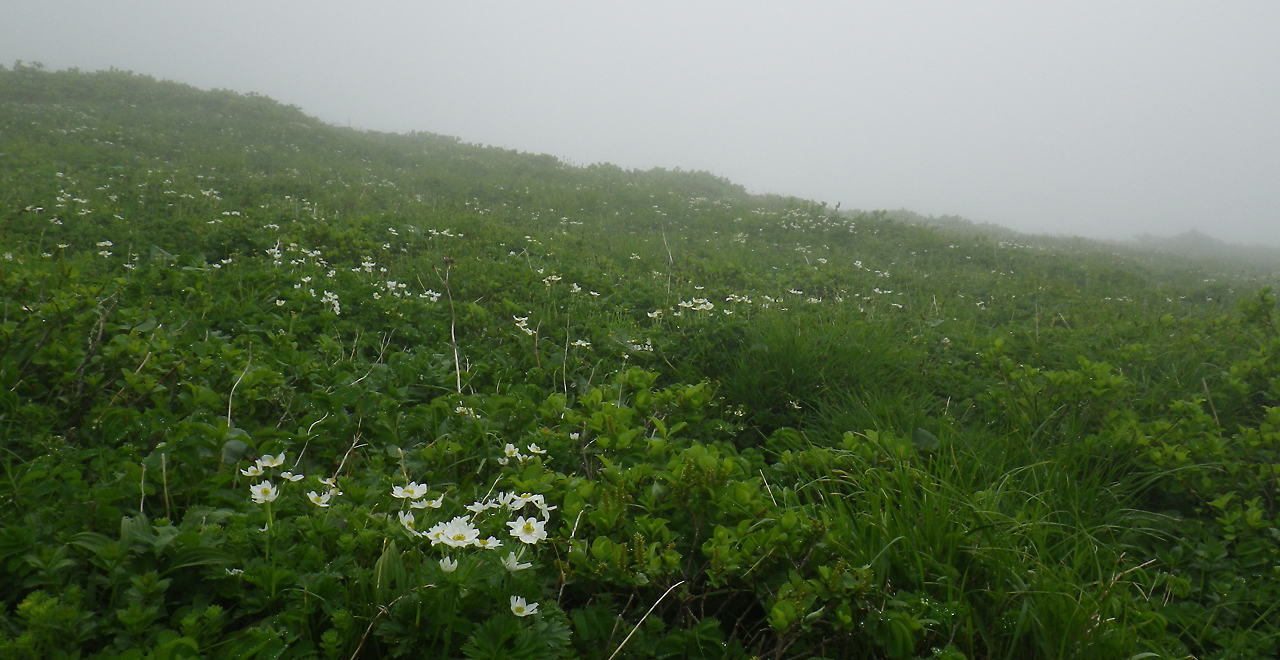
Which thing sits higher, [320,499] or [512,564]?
[512,564]

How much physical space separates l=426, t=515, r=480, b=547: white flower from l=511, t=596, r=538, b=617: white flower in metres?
0.20

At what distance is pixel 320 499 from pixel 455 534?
24.9 inches

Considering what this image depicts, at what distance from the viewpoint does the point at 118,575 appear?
5.27ft

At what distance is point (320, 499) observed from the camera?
1.95 metres

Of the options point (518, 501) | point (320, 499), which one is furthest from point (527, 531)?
point (320, 499)

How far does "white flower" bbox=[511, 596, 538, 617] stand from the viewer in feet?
4.91

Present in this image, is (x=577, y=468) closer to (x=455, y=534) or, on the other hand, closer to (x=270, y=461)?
(x=455, y=534)

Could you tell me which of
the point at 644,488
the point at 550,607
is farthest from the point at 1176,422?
the point at 550,607

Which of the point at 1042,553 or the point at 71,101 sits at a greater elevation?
the point at 71,101

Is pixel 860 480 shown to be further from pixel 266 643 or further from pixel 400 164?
pixel 400 164

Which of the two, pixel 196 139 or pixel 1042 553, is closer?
pixel 1042 553

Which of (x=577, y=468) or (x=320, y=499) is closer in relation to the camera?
(x=320, y=499)

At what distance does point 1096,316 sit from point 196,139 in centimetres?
1856

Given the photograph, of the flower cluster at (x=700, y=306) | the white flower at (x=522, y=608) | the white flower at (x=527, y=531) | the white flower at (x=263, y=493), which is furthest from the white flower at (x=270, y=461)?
the flower cluster at (x=700, y=306)
